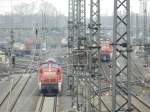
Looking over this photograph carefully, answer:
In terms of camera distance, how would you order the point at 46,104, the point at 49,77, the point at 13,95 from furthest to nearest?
the point at 13,95, the point at 49,77, the point at 46,104

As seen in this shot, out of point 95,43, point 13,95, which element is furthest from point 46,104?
point 95,43

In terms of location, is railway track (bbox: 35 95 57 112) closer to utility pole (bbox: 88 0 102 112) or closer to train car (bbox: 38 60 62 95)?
train car (bbox: 38 60 62 95)

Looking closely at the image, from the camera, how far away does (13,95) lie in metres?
33.2

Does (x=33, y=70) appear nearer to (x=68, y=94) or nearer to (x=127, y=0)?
(x=68, y=94)

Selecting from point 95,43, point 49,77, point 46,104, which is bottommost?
point 46,104

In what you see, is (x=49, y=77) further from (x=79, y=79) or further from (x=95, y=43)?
(x=95, y=43)

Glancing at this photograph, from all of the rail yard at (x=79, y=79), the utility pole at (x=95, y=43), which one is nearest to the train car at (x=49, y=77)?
the rail yard at (x=79, y=79)

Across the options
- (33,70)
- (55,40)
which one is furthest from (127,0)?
(55,40)

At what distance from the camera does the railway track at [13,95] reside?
27539 millimetres

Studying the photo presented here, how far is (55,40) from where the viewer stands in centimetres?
6725

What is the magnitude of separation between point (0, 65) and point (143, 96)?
1884cm

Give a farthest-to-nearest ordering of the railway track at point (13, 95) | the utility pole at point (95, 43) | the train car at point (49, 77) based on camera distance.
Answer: the train car at point (49, 77), the railway track at point (13, 95), the utility pole at point (95, 43)

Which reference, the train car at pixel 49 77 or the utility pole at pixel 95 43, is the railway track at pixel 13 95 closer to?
the train car at pixel 49 77

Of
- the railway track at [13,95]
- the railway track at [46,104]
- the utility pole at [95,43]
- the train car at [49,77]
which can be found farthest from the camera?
the train car at [49,77]
